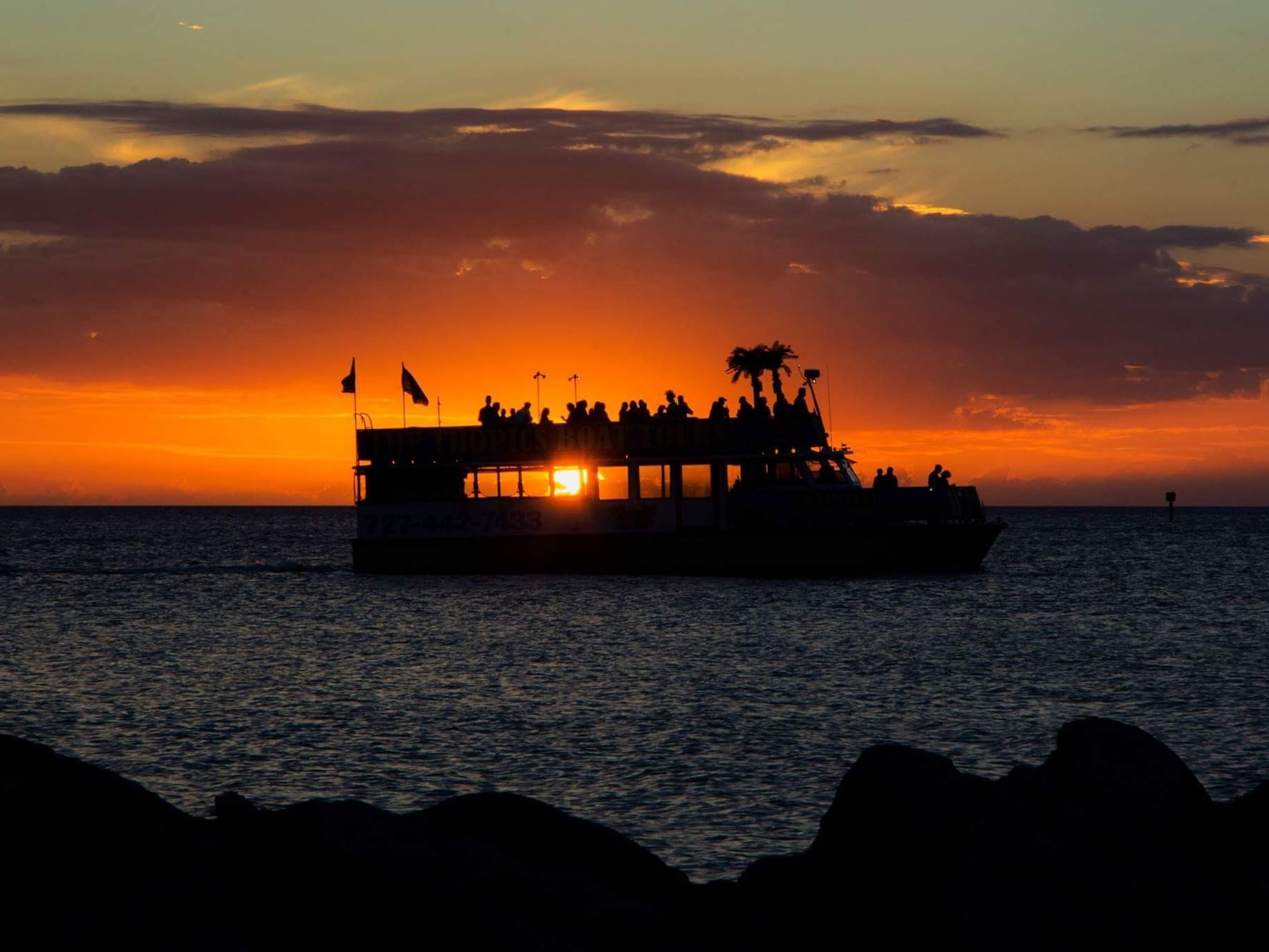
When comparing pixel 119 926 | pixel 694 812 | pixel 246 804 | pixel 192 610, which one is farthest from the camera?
pixel 192 610

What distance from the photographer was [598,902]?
9570 millimetres

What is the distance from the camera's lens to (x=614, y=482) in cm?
4947

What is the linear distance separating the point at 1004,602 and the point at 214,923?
1603 inches

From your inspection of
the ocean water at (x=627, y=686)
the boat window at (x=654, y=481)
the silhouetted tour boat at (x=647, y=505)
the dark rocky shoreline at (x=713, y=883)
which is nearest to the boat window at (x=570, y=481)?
the silhouetted tour boat at (x=647, y=505)

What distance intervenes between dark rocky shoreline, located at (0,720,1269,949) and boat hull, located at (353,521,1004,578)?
3560 centimetres

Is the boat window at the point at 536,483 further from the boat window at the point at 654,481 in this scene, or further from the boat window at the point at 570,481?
the boat window at the point at 654,481

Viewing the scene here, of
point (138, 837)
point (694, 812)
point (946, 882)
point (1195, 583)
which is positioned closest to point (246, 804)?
point (138, 837)

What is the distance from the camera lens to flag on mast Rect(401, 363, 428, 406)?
50812mm

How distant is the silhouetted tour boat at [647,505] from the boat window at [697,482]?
31 mm

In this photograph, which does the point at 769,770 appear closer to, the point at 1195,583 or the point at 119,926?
the point at 119,926

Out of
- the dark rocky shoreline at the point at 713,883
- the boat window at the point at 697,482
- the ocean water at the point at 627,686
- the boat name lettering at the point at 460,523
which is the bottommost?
the ocean water at the point at 627,686

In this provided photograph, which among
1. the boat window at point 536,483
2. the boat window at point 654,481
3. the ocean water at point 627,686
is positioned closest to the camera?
the ocean water at point 627,686

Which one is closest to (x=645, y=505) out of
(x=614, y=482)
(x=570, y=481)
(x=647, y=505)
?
(x=647, y=505)

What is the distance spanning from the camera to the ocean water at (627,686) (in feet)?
57.6
